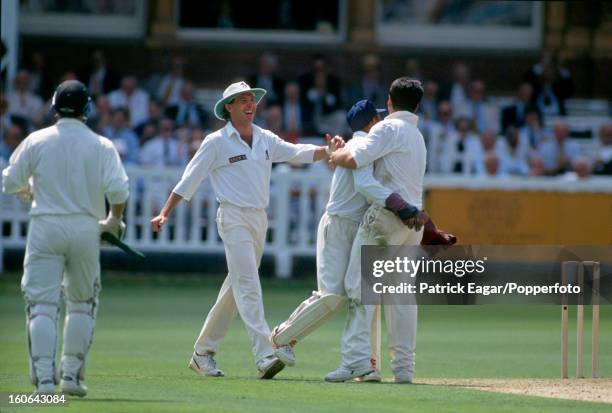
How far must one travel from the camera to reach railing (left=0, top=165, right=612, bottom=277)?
21609 millimetres

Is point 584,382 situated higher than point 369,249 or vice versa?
point 369,249

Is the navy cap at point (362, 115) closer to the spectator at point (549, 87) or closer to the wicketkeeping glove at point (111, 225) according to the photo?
the wicketkeeping glove at point (111, 225)

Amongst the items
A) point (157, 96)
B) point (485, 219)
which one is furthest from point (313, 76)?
point (485, 219)

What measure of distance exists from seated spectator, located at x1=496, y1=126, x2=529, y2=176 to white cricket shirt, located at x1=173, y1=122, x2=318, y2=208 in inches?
457

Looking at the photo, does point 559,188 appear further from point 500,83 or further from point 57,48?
point 57,48

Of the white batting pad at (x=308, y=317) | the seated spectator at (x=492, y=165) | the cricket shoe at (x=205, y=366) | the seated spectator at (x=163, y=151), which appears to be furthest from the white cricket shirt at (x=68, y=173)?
the seated spectator at (x=492, y=165)

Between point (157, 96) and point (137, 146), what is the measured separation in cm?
252

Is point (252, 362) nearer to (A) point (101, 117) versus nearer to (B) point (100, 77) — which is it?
(A) point (101, 117)

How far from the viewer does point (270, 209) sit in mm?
22125

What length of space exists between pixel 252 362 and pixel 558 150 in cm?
1195

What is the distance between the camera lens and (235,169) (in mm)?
11789

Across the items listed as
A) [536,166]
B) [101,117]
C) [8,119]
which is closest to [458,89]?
[536,166]

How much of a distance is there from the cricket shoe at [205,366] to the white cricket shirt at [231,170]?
1.19 m

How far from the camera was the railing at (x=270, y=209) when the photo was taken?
2161cm
